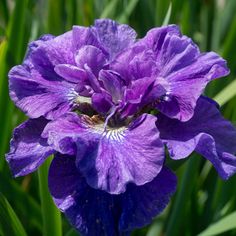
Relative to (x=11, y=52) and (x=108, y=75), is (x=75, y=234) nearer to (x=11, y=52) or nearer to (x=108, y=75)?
(x=108, y=75)

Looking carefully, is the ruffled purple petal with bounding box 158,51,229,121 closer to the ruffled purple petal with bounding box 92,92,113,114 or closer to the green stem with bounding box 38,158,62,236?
the ruffled purple petal with bounding box 92,92,113,114

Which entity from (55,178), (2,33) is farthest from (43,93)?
(2,33)

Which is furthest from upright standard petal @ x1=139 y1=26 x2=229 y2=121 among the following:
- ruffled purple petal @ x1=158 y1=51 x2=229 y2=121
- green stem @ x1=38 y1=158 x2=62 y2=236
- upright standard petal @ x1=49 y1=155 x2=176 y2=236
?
green stem @ x1=38 y1=158 x2=62 y2=236

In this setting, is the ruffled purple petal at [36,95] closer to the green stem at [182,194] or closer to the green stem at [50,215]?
the green stem at [50,215]

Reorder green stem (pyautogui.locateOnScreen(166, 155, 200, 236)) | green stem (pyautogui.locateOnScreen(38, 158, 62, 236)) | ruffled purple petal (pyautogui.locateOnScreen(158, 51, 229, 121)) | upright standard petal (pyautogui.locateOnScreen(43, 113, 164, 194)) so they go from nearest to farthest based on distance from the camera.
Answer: upright standard petal (pyautogui.locateOnScreen(43, 113, 164, 194)) → ruffled purple petal (pyautogui.locateOnScreen(158, 51, 229, 121)) → green stem (pyautogui.locateOnScreen(38, 158, 62, 236)) → green stem (pyautogui.locateOnScreen(166, 155, 200, 236))

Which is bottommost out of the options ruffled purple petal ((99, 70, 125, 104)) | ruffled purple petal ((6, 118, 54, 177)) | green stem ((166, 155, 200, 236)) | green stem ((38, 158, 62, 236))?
green stem ((166, 155, 200, 236))

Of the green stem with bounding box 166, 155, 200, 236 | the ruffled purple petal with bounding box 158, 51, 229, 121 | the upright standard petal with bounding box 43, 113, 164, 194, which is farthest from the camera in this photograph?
the green stem with bounding box 166, 155, 200, 236

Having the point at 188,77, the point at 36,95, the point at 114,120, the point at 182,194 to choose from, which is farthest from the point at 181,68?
the point at 182,194
